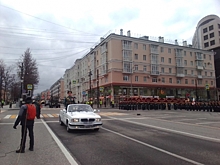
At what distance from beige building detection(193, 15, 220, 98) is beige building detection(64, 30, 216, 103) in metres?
4.50

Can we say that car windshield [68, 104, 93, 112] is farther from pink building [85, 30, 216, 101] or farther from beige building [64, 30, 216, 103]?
pink building [85, 30, 216, 101]

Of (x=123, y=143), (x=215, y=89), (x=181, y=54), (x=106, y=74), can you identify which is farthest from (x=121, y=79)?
(x=123, y=143)

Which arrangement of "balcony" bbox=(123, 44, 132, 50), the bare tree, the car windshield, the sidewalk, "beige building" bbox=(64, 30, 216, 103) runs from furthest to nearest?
1. "balcony" bbox=(123, 44, 132, 50)
2. "beige building" bbox=(64, 30, 216, 103)
3. the bare tree
4. the car windshield
5. the sidewalk

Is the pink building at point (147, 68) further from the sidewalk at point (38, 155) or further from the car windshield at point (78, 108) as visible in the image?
the sidewalk at point (38, 155)

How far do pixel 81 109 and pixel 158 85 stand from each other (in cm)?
4941

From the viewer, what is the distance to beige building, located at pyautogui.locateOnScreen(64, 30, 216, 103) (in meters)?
53.9

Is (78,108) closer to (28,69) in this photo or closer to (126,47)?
(28,69)

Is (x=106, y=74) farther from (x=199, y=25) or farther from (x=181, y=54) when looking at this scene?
(x=199, y=25)

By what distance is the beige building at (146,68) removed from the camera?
53906 millimetres

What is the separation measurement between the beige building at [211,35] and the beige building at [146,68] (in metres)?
4.50

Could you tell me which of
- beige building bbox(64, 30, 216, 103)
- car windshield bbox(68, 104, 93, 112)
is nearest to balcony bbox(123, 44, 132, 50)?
beige building bbox(64, 30, 216, 103)

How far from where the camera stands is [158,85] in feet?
194

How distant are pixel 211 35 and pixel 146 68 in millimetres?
35372

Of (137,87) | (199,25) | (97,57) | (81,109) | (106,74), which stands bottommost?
(81,109)
